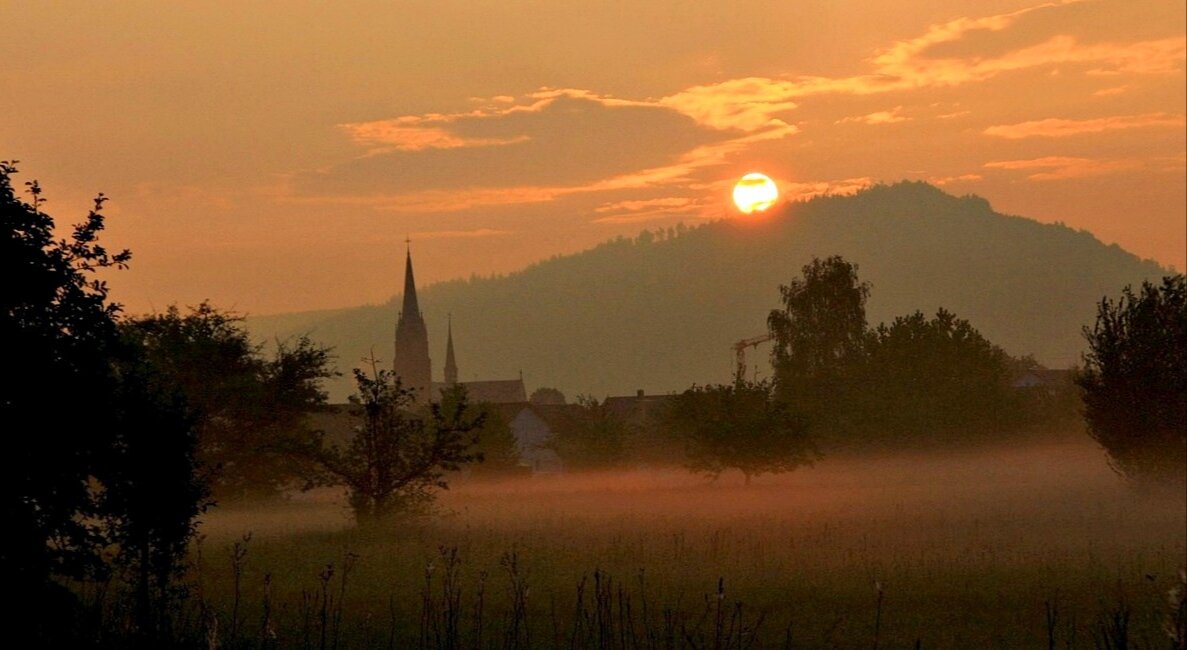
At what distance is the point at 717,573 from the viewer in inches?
1084

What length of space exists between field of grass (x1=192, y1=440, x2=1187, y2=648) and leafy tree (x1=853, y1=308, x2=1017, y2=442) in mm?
17693

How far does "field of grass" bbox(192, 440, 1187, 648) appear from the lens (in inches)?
710

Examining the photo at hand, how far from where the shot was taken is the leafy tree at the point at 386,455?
33.9 m

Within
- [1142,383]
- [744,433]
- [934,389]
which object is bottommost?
[744,433]

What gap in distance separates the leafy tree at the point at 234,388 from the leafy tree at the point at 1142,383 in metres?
28.5

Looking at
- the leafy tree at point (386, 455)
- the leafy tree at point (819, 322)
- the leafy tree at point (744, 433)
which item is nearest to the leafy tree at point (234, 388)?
the leafy tree at point (386, 455)

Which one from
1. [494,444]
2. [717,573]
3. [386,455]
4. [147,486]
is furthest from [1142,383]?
[494,444]

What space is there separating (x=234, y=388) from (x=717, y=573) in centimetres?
2499

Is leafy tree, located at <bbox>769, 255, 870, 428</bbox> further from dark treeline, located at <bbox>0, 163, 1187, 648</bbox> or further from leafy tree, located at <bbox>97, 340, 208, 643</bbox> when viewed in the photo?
leafy tree, located at <bbox>97, 340, 208, 643</bbox>

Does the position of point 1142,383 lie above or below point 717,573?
above

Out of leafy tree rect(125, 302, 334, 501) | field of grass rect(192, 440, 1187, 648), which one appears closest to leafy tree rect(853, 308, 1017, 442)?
field of grass rect(192, 440, 1187, 648)

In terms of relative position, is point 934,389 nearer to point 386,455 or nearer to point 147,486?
point 386,455

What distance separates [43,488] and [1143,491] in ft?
120

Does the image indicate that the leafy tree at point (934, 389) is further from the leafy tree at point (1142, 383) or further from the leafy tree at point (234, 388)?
the leafy tree at point (234, 388)
